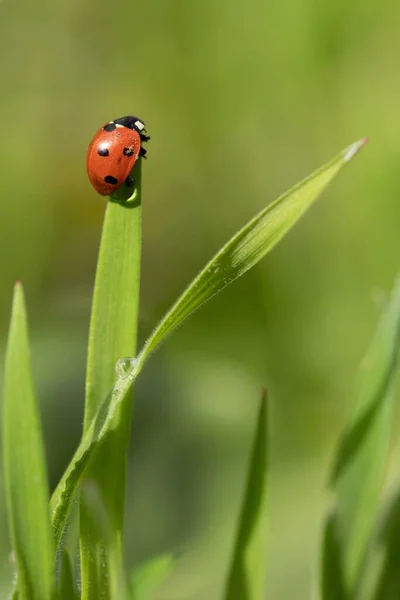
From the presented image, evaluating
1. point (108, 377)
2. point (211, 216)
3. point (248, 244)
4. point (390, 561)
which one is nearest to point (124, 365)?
point (108, 377)

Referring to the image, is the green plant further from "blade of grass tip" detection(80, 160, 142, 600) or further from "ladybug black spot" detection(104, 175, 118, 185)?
"ladybug black spot" detection(104, 175, 118, 185)

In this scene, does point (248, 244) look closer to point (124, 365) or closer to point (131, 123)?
point (124, 365)

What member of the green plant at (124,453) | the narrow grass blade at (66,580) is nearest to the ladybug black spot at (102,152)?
the green plant at (124,453)

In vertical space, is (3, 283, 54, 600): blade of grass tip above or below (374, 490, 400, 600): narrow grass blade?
above

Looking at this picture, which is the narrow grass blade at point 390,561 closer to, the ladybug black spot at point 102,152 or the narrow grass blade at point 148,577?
the narrow grass blade at point 148,577

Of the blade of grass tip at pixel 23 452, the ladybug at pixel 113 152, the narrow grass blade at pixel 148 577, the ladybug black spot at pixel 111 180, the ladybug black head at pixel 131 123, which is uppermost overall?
the ladybug black head at pixel 131 123

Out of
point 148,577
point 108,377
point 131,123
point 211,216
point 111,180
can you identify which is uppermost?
point 211,216

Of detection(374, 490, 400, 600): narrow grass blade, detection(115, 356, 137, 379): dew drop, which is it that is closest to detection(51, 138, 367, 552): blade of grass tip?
detection(115, 356, 137, 379): dew drop

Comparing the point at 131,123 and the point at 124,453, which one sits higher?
the point at 131,123
